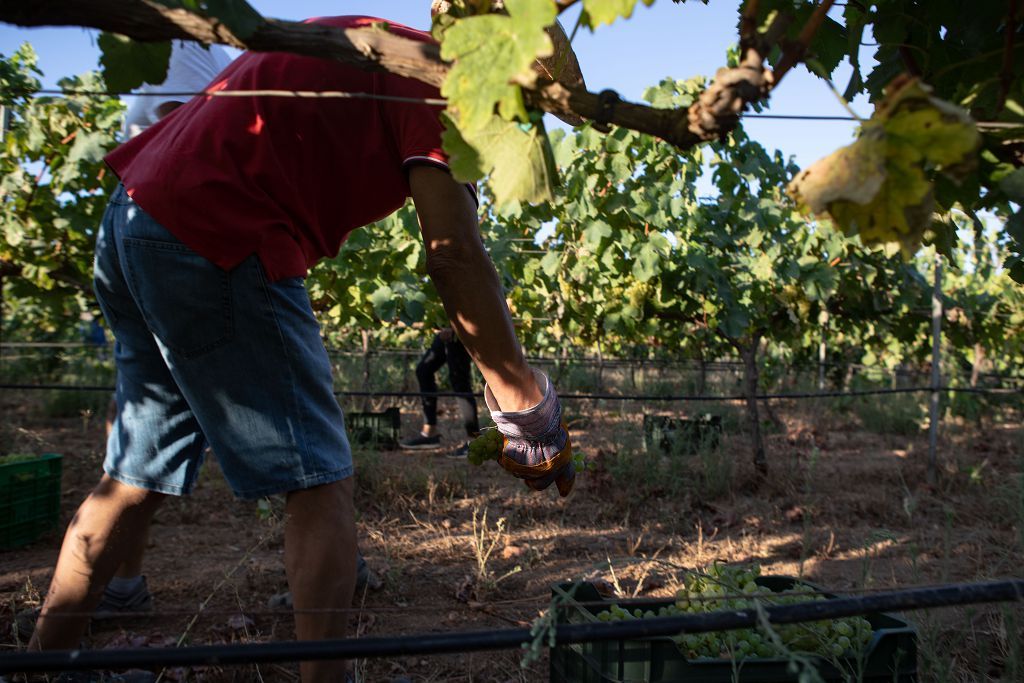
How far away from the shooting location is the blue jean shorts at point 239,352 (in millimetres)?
1317

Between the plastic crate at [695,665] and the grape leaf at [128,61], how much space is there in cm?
113

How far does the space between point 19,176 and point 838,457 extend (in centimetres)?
657

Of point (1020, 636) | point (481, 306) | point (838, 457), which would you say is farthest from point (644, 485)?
point (481, 306)

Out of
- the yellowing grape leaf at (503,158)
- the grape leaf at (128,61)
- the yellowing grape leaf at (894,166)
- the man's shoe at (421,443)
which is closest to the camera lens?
the yellowing grape leaf at (894,166)

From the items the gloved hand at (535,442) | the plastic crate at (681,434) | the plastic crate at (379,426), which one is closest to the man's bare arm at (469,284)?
the gloved hand at (535,442)

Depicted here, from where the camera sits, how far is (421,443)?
6.28 metres

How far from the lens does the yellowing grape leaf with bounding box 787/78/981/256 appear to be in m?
0.68

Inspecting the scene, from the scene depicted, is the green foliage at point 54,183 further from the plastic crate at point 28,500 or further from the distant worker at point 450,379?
the distant worker at point 450,379

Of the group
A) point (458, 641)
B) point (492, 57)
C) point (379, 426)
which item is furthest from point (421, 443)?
point (492, 57)

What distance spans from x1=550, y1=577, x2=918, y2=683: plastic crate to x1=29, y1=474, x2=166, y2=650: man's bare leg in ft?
3.01

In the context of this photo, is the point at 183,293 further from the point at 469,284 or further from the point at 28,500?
the point at 28,500

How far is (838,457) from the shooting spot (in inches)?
257

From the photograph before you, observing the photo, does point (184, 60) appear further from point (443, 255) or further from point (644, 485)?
point (644, 485)

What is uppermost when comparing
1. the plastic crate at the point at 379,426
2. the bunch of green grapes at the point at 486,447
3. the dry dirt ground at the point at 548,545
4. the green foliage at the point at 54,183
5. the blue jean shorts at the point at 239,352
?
the green foliage at the point at 54,183
